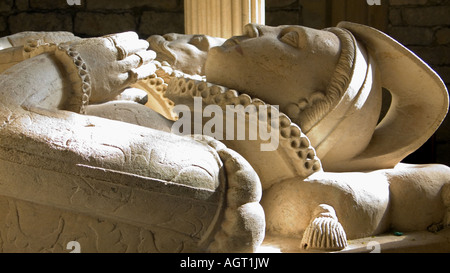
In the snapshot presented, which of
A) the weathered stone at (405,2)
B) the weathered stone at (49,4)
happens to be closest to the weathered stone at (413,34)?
the weathered stone at (405,2)

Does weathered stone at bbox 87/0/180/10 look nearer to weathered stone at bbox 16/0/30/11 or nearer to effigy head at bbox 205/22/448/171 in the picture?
weathered stone at bbox 16/0/30/11

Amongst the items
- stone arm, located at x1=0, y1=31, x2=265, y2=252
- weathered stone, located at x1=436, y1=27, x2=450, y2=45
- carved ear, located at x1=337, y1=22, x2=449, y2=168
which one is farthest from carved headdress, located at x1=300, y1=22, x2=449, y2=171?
weathered stone, located at x1=436, y1=27, x2=450, y2=45

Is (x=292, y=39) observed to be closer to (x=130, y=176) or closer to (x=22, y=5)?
(x=130, y=176)

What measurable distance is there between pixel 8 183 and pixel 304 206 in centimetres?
96

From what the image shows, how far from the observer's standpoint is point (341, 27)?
2361mm

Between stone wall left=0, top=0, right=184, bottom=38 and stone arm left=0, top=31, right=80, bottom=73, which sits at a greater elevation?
stone arm left=0, top=31, right=80, bottom=73

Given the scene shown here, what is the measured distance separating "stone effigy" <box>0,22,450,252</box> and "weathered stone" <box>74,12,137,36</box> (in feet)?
12.0

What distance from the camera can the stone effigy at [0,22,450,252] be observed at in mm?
1554

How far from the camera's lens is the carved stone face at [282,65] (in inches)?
83.7

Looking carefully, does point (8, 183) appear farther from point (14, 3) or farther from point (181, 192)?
point (14, 3)

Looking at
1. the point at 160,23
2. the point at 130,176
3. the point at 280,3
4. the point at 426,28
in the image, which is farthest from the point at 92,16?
the point at 130,176

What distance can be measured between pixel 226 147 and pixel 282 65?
0.47 metres

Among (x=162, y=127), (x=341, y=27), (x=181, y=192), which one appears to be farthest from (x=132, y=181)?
(x=341, y=27)

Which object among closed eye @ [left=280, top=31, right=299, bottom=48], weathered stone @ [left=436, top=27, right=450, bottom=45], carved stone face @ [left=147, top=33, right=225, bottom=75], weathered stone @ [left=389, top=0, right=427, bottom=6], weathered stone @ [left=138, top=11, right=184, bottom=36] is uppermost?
closed eye @ [left=280, top=31, right=299, bottom=48]
